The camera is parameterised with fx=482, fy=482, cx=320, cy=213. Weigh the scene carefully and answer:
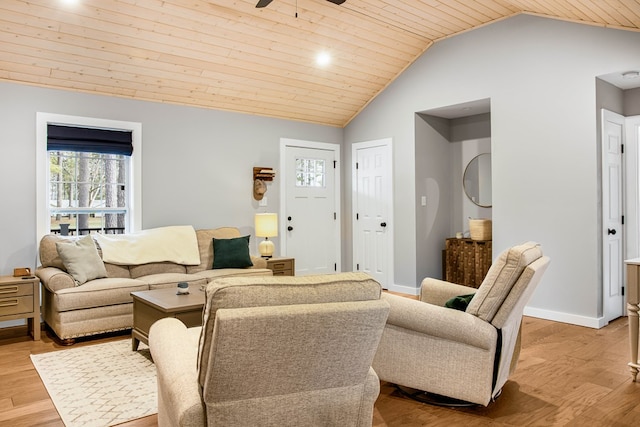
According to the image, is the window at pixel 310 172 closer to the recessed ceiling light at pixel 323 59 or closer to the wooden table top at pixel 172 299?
the recessed ceiling light at pixel 323 59

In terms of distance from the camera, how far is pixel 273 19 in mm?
4801

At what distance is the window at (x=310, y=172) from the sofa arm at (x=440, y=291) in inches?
142

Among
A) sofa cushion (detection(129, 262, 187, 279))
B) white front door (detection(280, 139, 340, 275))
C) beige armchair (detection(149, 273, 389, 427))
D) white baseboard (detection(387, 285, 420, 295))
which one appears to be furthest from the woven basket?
beige armchair (detection(149, 273, 389, 427))

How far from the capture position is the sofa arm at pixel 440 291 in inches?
129

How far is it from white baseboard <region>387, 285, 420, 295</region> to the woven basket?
101 centimetres

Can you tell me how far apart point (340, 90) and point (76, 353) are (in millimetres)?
4327

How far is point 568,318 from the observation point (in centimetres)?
479

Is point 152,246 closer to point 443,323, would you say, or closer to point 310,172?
point 310,172

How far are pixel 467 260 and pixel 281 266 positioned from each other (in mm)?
2292

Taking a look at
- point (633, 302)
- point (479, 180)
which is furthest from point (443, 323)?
point (479, 180)

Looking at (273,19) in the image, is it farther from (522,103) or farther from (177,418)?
(177,418)

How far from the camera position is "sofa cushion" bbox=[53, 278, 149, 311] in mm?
4031

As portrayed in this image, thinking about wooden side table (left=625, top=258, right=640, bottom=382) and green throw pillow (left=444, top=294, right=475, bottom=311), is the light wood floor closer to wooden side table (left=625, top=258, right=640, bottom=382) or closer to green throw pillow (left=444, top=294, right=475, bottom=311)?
wooden side table (left=625, top=258, right=640, bottom=382)

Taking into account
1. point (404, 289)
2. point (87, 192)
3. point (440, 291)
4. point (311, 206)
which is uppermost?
point (87, 192)
